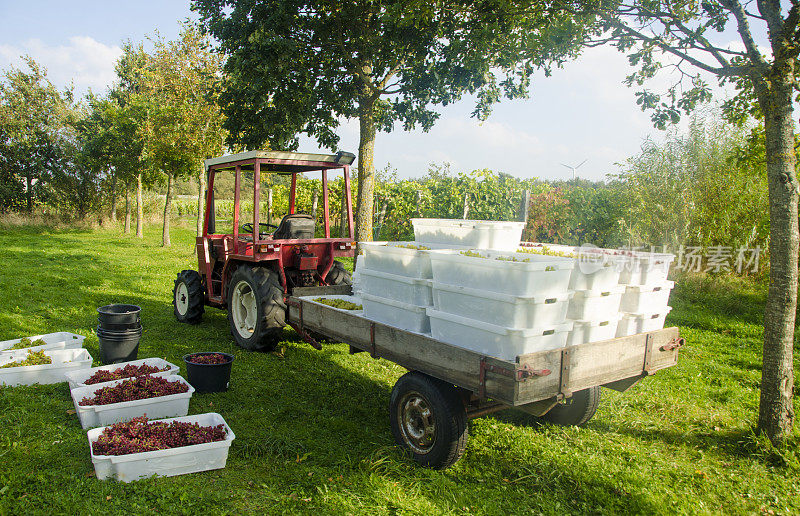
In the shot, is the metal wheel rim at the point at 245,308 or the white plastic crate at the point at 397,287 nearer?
the white plastic crate at the point at 397,287

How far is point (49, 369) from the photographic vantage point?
473cm

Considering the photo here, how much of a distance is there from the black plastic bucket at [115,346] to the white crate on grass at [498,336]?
139 inches

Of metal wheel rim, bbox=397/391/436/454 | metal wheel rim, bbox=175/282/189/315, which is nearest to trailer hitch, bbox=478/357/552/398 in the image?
metal wheel rim, bbox=397/391/436/454

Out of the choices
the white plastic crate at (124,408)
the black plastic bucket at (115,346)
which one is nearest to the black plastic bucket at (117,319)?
the black plastic bucket at (115,346)

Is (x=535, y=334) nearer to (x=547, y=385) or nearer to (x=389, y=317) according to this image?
(x=547, y=385)

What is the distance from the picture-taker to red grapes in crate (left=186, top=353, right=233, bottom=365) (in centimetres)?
483

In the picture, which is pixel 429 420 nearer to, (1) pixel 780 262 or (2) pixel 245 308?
(1) pixel 780 262

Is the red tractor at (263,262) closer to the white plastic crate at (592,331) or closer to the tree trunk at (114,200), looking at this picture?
the white plastic crate at (592,331)

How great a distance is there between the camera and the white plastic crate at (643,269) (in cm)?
378

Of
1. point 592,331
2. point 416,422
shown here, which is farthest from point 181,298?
point 592,331

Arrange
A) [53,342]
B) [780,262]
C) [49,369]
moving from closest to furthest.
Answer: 1. [780,262]
2. [49,369]
3. [53,342]

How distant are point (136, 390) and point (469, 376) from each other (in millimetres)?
2774

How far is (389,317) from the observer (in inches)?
160

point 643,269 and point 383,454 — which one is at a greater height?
point 643,269
